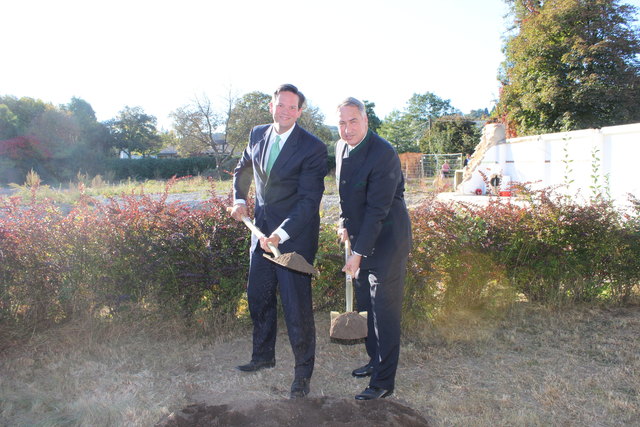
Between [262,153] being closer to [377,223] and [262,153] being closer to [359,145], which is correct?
[359,145]

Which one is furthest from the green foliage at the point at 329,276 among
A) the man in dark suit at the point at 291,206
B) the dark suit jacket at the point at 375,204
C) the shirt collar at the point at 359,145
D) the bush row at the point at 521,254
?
the shirt collar at the point at 359,145

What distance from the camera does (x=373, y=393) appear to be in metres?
3.09

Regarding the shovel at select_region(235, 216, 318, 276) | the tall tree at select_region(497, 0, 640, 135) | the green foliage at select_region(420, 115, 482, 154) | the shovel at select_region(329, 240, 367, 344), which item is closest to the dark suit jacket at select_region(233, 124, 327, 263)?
the shovel at select_region(235, 216, 318, 276)

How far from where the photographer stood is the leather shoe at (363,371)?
11.4 feet

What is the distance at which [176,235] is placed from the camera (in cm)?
386

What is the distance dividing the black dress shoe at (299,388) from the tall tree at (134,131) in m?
41.3

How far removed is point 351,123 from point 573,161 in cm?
996

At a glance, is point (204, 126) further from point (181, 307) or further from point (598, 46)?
point (181, 307)

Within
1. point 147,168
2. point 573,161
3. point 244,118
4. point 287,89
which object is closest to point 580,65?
point 573,161

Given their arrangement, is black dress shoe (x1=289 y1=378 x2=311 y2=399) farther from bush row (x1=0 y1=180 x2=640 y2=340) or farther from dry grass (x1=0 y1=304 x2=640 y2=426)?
bush row (x1=0 y1=180 x2=640 y2=340)

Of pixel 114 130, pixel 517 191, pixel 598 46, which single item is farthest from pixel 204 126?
pixel 517 191

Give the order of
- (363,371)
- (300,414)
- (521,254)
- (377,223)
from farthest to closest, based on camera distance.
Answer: (521,254), (363,371), (377,223), (300,414)

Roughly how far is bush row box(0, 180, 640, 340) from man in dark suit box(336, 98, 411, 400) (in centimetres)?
98

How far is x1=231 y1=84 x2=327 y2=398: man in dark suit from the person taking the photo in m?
3.18
